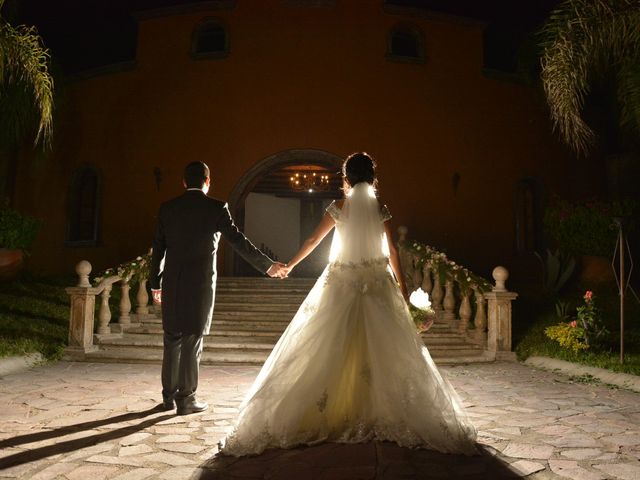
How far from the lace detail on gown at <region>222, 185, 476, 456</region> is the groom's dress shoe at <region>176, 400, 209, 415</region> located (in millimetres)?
1157

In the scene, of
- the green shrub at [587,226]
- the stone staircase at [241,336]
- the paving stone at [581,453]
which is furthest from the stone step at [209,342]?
the green shrub at [587,226]

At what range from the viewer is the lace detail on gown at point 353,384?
3.44m

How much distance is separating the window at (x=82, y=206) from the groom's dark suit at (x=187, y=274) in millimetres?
10629

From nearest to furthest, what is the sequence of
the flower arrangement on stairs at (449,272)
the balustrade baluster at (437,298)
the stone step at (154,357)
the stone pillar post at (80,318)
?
1. the stone step at (154,357)
2. the stone pillar post at (80,318)
3. the flower arrangement on stairs at (449,272)
4. the balustrade baluster at (437,298)

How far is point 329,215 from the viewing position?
412 centimetres

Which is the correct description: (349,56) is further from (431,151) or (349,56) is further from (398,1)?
(431,151)

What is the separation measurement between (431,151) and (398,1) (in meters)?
3.76

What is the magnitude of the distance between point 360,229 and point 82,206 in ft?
40.5

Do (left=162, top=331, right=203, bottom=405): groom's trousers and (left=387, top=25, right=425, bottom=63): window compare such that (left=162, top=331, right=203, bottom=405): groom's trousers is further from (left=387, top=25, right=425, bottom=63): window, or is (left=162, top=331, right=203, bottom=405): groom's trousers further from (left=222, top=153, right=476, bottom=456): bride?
(left=387, top=25, right=425, bottom=63): window

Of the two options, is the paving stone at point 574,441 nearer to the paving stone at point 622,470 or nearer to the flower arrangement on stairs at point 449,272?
the paving stone at point 622,470

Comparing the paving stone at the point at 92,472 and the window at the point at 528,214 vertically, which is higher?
the window at the point at 528,214

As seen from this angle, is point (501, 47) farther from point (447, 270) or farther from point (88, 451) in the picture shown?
point (88, 451)

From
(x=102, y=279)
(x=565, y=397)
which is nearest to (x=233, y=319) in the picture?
(x=102, y=279)

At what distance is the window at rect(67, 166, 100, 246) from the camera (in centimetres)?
1430
